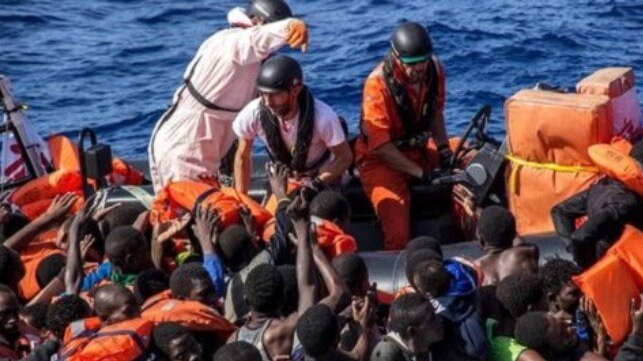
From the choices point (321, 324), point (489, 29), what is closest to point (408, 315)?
point (321, 324)

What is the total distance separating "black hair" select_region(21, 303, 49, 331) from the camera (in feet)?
32.0

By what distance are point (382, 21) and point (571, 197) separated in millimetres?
9057

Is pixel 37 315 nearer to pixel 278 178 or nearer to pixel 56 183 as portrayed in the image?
pixel 278 178

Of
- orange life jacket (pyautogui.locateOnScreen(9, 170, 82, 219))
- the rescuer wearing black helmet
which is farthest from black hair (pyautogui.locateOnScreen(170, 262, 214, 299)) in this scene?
orange life jacket (pyautogui.locateOnScreen(9, 170, 82, 219))

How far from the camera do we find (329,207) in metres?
10.2

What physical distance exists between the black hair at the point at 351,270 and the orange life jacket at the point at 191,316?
654 millimetres

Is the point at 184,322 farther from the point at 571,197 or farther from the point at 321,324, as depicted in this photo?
the point at 571,197

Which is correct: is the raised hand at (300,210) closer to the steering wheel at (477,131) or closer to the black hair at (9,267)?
the black hair at (9,267)

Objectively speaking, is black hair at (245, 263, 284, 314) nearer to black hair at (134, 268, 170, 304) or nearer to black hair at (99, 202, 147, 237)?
black hair at (134, 268, 170, 304)

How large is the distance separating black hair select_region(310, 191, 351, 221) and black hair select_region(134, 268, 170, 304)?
1.01m

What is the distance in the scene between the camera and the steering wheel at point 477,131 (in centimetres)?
1169

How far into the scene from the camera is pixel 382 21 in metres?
19.4

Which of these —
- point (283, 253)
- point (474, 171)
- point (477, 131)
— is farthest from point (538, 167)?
point (283, 253)

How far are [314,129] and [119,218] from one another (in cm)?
133
